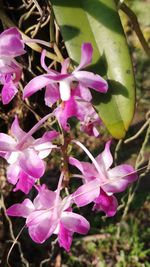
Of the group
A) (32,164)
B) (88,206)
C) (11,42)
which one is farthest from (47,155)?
(88,206)

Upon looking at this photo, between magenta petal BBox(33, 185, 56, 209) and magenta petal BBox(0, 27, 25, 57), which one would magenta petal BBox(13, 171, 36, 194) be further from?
magenta petal BBox(0, 27, 25, 57)

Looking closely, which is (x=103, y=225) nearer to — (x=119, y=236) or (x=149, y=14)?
(x=119, y=236)

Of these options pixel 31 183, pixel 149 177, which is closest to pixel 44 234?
pixel 31 183

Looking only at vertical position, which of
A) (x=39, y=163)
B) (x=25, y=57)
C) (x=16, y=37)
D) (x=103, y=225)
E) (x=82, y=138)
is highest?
(x=16, y=37)

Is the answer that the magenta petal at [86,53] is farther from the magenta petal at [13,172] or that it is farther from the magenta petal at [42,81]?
the magenta petal at [13,172]

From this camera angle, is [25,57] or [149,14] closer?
[25,57]

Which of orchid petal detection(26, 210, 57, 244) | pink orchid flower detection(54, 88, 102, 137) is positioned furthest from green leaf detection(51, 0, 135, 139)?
orchid petal detection(26, 210, 57, 244)
